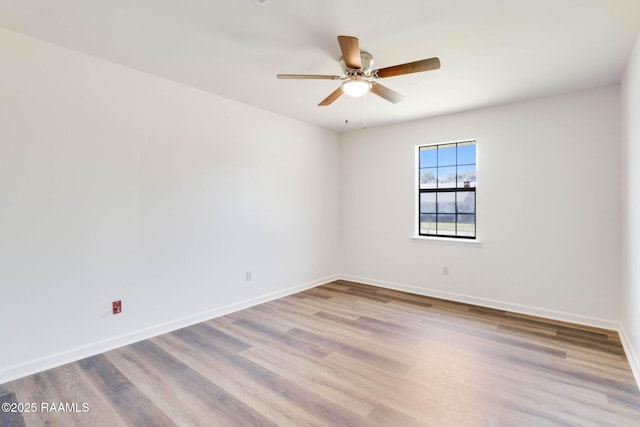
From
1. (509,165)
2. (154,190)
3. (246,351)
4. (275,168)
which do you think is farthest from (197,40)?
(509,165)

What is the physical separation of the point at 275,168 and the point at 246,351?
2.40 metres

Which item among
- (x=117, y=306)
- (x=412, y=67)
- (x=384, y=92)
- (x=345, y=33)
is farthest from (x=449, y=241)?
(x=117, y=306)

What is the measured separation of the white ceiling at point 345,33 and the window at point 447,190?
3.74 ft

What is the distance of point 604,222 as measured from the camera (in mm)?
3230

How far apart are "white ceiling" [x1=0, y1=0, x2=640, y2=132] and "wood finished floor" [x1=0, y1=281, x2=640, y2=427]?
247 cm

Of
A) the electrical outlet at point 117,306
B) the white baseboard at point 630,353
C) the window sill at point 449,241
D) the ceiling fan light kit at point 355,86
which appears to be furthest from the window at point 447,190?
the electrical outlet at point 117,306

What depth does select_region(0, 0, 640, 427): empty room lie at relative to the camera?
2045mm

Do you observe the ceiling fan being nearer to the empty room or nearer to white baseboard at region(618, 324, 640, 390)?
the empty room

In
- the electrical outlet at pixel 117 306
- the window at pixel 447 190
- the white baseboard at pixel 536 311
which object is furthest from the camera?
the window at pixel 447 190

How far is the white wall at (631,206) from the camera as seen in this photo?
236 cm

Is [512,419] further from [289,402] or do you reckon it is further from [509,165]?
[509,165]

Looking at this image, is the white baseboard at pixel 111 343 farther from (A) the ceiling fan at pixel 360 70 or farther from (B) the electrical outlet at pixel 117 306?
(A) the ceiling fan at pixel 360 70

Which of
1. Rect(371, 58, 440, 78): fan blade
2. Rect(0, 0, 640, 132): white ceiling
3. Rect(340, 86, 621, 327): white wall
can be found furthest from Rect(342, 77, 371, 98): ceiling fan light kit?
Rect(340, 86, 621, 327): white wall

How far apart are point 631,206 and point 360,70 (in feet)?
8.26
